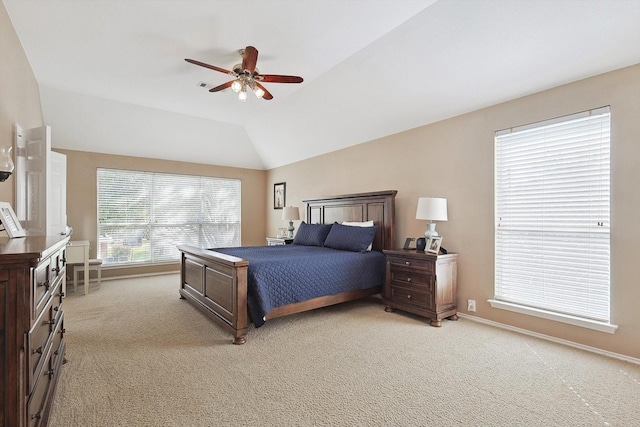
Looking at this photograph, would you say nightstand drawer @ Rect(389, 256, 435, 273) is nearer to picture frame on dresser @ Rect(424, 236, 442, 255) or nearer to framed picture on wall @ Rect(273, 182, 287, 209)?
picture frame on dresser @ Rect(424, 236, 442, 255)

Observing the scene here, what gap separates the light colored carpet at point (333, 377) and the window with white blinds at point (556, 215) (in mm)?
488

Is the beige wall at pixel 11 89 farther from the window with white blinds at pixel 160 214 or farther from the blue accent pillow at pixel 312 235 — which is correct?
the blue accent pillow at pixel 312 235

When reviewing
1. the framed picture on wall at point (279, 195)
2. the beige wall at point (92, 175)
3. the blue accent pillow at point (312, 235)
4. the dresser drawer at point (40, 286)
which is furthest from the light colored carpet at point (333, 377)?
the framed picture on wall at point (279, 195)

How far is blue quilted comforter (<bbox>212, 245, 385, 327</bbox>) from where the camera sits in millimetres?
3000

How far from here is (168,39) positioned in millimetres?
3107

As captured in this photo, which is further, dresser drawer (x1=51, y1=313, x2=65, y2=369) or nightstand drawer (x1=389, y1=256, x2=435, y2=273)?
nightstand drawer (x1=389, y1=256, x2=435, y2=273)

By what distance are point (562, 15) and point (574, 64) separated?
1.71ft

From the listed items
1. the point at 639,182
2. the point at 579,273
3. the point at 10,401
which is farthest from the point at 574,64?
the point at 10,401

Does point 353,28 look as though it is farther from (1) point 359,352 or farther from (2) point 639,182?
(1) point 359,352

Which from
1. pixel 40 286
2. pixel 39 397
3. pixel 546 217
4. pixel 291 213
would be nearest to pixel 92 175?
pixel 291 213

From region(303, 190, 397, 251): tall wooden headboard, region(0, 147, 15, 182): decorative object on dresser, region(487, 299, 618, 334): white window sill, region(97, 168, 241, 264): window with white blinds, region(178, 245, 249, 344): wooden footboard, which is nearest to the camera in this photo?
region(0, 147, 15, 182): decorative object on dresser

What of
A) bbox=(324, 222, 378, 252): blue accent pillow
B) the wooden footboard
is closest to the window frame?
bbox=(324, 222, 378, 252): blue accent pillow

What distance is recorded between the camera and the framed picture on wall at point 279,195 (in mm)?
6940

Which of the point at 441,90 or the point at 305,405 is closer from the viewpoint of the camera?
the point at 305,405
